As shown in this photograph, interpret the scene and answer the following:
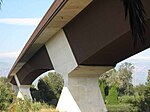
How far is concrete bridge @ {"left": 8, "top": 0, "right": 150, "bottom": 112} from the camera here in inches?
431

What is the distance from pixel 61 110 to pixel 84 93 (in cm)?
187

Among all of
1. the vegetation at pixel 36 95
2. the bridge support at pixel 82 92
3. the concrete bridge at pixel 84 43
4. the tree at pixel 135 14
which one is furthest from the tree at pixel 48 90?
the tree at pixel 135 14

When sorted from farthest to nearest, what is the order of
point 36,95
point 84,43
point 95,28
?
point 36,95, point 84,43, point 95,28

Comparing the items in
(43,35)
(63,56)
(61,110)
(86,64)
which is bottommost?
(61,110)

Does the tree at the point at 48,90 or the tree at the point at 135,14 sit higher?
the tree at the point at 48,90

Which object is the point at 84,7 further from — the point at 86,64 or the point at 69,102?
the point at 69,102

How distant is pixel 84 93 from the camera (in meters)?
17.2

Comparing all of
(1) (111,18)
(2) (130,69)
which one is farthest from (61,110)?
(2) (130,69)

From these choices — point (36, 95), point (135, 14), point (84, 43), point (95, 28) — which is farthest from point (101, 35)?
point (36, 95)

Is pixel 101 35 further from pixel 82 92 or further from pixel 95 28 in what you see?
pixel 82 92

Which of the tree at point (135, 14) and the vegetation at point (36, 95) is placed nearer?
the tree at point (135, 14)

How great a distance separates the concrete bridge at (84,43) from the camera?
35.9 feet

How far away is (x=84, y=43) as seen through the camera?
13961mm

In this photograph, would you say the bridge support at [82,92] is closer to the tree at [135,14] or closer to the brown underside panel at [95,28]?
the brown underside panel at [95,28]
